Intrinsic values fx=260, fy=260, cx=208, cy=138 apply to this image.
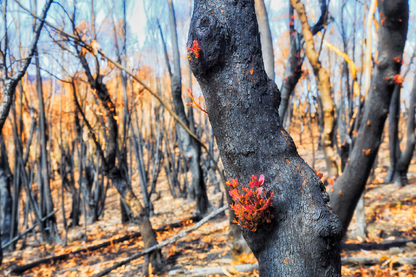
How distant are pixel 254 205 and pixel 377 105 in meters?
1.92

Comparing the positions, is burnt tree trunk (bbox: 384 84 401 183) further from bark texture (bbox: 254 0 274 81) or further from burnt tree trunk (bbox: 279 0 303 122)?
bark texture (bbox: 254 0 274 81)

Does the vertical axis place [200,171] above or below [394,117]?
below

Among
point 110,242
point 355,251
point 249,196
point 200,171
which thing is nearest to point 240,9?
point 249,196

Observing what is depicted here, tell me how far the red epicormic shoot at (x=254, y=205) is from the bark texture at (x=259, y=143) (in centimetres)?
4

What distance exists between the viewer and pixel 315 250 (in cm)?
100

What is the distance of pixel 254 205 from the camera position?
1023 mm

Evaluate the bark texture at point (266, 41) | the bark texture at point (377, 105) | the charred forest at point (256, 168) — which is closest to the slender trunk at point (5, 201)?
the charred forest at point (256, 168)

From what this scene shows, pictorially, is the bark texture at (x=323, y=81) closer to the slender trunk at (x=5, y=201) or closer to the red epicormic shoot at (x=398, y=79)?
the red epicormic shoot at (x=398, y=79)

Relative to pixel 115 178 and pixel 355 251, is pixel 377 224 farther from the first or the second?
pixel 115 178

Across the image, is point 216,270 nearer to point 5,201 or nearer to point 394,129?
point 5,201

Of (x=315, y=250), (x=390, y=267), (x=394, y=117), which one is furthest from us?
(x=394, y=117)

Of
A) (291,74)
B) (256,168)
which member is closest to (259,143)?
(256,168)

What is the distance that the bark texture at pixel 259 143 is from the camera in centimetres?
102

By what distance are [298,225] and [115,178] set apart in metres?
3.02
